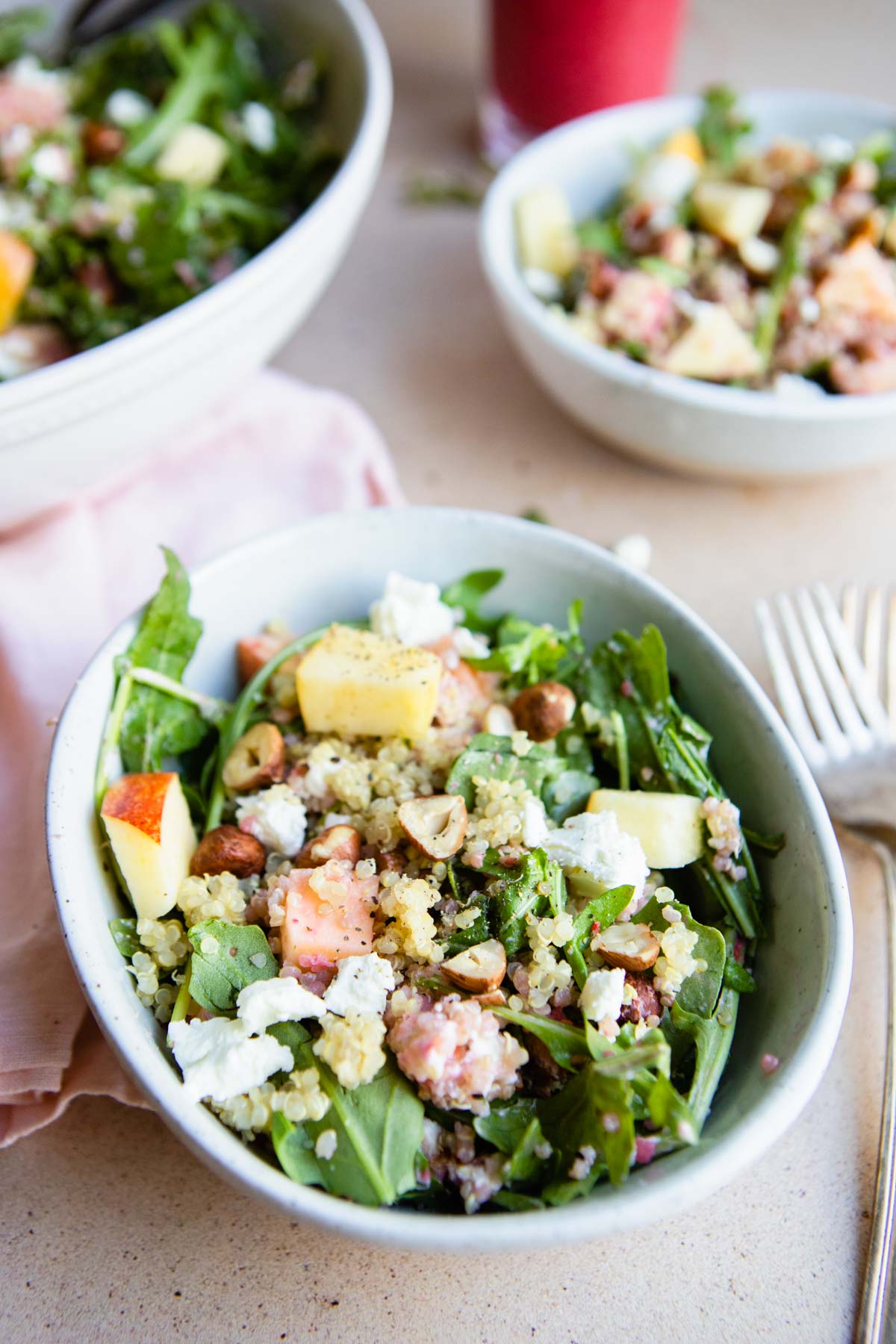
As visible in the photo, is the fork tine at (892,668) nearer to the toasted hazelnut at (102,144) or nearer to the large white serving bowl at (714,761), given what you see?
the large white serving bowl at (714,761)

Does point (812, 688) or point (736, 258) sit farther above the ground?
point (736, 258)

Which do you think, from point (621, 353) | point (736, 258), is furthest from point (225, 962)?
point (736, 258)

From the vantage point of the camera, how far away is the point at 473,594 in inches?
53.7

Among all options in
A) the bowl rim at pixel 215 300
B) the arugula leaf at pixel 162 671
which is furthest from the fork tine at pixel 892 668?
the bowl rim at pixel 215 300

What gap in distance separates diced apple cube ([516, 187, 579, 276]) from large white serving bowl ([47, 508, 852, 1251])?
71 cm

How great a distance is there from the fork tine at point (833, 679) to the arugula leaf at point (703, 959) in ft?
1.45

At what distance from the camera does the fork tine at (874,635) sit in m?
1.47

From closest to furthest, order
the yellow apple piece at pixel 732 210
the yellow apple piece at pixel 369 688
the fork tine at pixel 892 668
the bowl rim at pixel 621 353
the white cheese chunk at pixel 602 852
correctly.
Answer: the white cheese chunk at pixel 602 852 → the yellow apple piece at pixel 369 688 → the fork tine at pixel 892 668 → the bowl rim at pixel 621 353 → the yellow apple piece at pixel 732 210

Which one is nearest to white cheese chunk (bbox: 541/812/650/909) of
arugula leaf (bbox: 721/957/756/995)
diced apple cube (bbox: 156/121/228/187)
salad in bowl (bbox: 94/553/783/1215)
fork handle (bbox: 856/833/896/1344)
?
salad in bowl (bbox: 94/553/783/1215)

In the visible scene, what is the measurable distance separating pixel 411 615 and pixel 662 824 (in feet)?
1.20

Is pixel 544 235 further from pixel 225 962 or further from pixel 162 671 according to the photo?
pixel 225 962

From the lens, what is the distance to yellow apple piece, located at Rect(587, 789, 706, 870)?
43.8 inches

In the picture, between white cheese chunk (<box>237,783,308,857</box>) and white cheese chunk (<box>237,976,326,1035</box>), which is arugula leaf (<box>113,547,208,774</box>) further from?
white cheese chunk (<box>237,976,326,1035</box>)

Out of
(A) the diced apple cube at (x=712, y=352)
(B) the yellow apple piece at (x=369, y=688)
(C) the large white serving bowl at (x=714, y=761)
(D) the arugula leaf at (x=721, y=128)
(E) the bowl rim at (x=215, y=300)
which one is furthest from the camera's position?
(D) the arugula leaf at (x=721, y=128)
